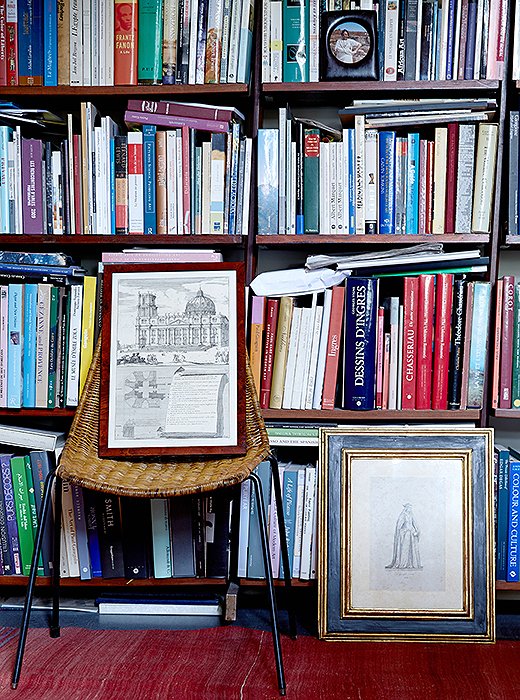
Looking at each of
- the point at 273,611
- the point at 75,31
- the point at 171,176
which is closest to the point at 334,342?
the point at 171,176

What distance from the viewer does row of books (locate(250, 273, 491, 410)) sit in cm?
204

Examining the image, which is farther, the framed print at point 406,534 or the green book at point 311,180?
the green book at point 311,180

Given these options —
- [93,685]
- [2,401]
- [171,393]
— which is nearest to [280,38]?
[171,393]

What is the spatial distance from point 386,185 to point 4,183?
3.19 feet

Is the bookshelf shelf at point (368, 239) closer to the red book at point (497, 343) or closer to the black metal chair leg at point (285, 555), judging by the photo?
the red book at point (497, 343)

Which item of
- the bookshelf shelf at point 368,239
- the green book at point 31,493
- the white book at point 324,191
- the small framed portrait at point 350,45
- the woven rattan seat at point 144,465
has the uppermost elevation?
the small framed portrait at point 350,45

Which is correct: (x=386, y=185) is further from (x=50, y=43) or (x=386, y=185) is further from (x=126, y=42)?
(x=50, y=43)

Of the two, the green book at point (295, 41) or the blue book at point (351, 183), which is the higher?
the green book at point (295, 41)

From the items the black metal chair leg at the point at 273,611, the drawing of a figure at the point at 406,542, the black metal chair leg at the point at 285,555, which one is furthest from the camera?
the drawing of a figure at the point at 406,542

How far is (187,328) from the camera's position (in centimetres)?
201

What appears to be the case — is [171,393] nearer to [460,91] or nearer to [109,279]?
[109,279]

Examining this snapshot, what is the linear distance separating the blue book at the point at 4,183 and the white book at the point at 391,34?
3.20 feet

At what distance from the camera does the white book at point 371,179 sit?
206 cm

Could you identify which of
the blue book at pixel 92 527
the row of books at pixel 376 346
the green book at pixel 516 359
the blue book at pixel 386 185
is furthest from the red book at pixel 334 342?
the blue book at pixel 92 527
